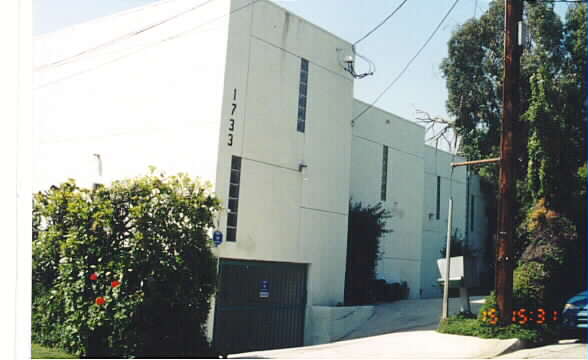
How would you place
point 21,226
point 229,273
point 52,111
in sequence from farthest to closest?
point 52,111
point 229,273
point 21,226

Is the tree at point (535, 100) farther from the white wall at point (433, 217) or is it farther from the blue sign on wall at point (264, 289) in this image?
the blue sign on wall at point (264, 289)

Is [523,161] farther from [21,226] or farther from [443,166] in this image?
[21,226]

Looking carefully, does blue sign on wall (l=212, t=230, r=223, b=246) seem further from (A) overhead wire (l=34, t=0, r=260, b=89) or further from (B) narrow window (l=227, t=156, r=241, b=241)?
(A) overhead wire (l=34, t=0, r=260, b=89)

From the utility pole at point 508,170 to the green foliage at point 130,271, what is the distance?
6278 mm

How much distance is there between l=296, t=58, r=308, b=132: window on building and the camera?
17.3 metres

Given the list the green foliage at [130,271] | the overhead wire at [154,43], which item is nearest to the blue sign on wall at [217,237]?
the green foliage at [130,271]

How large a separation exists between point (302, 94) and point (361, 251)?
5903mm

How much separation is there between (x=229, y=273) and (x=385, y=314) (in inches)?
253

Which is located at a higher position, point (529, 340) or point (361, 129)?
point (361, 129)

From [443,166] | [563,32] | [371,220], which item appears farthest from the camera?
[443,166]

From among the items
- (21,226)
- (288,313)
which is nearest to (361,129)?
(288,313)

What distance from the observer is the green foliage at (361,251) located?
19672mm

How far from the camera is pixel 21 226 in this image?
3469 mm

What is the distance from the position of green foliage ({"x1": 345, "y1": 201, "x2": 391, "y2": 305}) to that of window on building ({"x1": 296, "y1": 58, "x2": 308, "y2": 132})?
4457 mm
